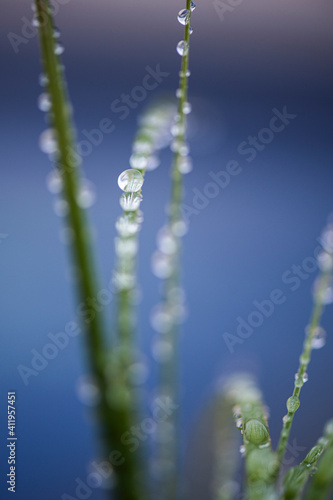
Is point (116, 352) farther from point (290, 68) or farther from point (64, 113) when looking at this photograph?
point (290, 68)

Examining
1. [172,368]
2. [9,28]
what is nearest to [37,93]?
[9,28]

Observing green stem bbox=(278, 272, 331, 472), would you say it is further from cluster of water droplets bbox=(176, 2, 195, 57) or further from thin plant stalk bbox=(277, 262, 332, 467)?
cluster of water droplets bbox=(176, 2, 195, 57)

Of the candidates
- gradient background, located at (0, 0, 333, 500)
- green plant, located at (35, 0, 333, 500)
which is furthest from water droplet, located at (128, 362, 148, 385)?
gradient background, located at (0, 0, 333, 500)

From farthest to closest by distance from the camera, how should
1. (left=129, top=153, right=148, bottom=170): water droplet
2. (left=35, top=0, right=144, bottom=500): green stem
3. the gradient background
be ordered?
the gradient background → (left=129, top=153, right=148, bottom=170): water droplet → (left=35, top=0, right=144, bottom=500): green stem

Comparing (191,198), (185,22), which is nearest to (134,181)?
(185,22)

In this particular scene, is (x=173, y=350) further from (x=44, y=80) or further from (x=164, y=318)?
(x=44, y=80)

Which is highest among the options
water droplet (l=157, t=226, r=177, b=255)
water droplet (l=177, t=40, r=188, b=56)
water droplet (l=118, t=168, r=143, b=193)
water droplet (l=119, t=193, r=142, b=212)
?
water droplet (l=177, t=40, r=188, b=56)

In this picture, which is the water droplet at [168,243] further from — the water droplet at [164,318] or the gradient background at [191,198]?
the gradient background at [191,198]
